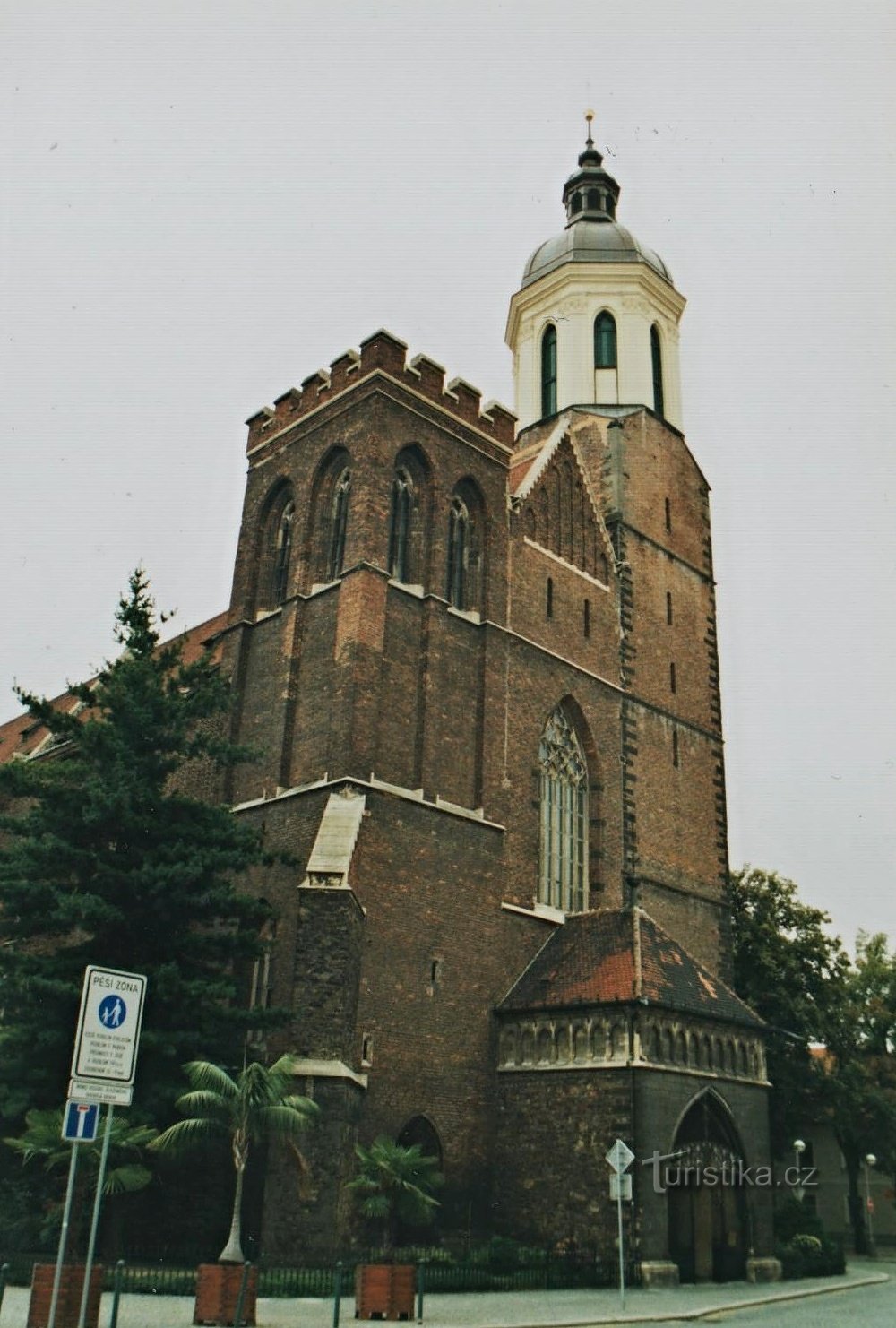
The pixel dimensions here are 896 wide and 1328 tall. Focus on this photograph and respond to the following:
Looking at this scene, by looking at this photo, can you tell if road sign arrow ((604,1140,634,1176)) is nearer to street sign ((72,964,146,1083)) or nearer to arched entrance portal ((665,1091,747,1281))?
arched entrance portal ((665,1091,747,1281))

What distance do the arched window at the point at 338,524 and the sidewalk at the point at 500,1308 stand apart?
14.4 m

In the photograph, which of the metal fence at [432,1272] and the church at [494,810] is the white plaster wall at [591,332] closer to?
the church at [494,810]

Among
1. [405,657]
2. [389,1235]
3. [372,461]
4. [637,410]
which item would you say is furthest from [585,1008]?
[637,410]

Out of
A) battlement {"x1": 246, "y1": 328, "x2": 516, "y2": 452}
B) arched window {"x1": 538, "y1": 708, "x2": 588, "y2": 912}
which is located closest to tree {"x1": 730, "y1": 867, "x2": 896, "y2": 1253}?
arched window {"x1": 538, "y1": 708, "x2": 588, "y2": 912}

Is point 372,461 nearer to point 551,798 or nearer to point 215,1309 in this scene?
point 551,798

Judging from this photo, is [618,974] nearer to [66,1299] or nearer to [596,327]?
[66,1299]

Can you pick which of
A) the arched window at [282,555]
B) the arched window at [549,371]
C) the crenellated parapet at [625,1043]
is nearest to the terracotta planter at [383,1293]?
the crenellated parapet at [625,1043]

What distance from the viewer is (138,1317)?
13.8 meters

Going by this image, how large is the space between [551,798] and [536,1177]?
861cm

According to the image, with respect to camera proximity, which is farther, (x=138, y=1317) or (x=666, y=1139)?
(x=666, y=1139)

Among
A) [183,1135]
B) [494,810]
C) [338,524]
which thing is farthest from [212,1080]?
[338,524]

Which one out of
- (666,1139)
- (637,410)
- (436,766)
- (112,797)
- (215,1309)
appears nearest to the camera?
(215,1309)

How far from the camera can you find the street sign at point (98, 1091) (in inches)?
392

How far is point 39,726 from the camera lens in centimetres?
3528
